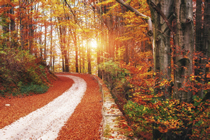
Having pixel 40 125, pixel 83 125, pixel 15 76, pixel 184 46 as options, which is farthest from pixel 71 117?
pixel 15 76

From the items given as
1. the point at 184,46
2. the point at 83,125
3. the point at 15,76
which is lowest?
the point at 83,125

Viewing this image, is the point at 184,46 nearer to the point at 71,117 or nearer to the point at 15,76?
the point at 71,117

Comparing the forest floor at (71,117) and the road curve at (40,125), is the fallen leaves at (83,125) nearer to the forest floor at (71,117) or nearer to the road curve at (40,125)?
the forest floor at (71,117)

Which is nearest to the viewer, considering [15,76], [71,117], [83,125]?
[83,125]

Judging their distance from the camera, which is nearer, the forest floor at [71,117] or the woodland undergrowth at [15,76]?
the forest floor at [71,117]

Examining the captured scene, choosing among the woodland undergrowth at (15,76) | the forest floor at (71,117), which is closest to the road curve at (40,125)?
the forest floor at (71,117)

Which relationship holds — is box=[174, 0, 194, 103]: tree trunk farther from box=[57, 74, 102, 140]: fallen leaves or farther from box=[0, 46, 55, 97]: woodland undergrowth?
box=[0, 46, 55, 97]: woodland undergrowth

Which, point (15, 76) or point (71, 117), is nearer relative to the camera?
point (71, 117)

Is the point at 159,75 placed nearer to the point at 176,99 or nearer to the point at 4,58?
the point at 176,99

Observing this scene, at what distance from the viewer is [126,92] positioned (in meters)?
7.25

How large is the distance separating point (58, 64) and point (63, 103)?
29.0m

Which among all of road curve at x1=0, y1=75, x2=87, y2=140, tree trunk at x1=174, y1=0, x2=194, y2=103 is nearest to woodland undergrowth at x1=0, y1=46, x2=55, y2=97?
road curve at x1=0, y1=75, x2=87, y2=140

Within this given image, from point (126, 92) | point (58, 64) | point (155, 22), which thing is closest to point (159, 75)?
point (155, 22)

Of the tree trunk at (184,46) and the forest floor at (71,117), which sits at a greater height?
the tree trunk at (184,46)
